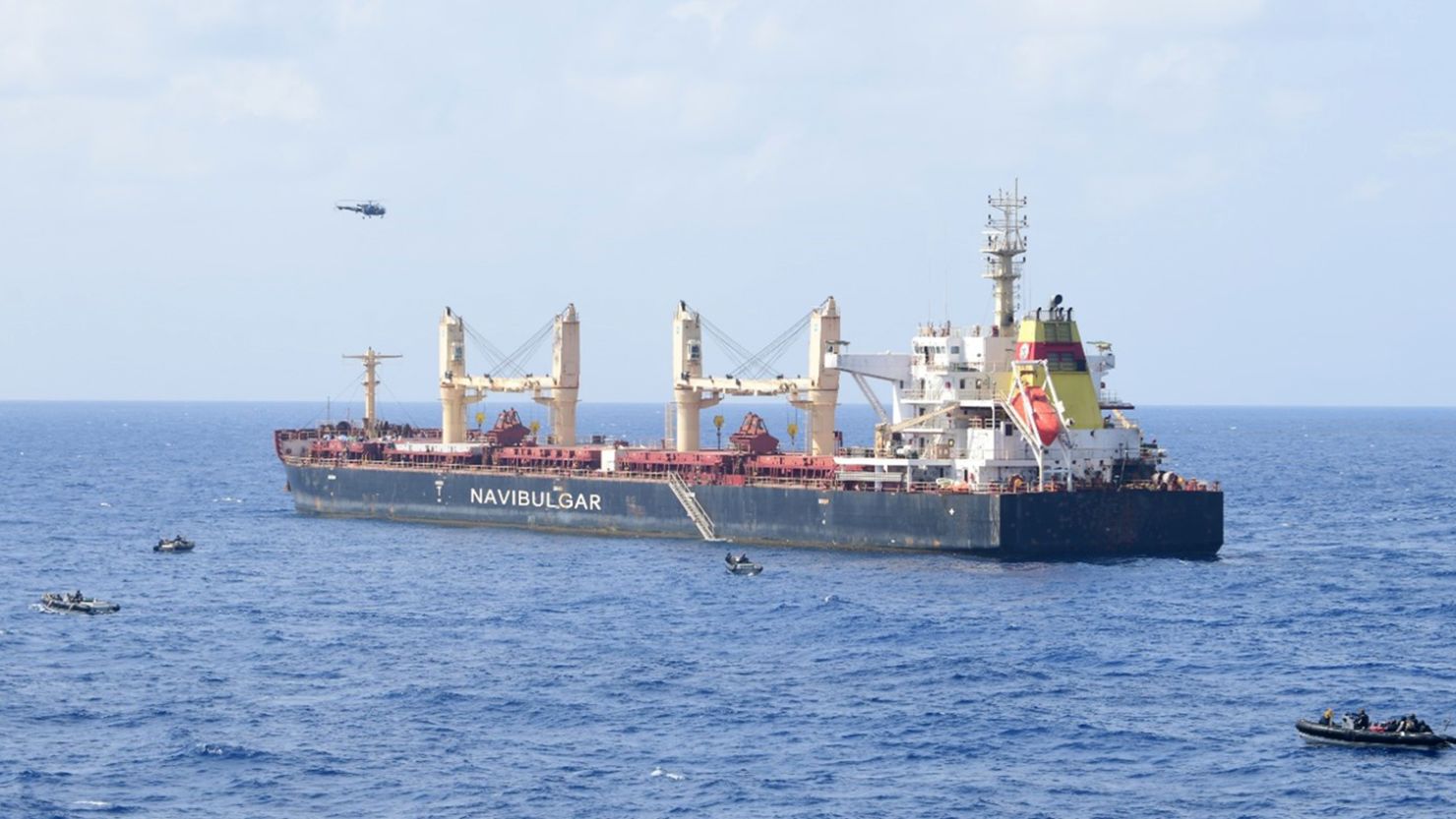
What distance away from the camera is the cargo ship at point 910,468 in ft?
295

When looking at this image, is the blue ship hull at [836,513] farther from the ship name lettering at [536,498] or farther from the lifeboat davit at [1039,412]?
the lifeboat davit at [1039,412]

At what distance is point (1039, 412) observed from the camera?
9031 centimetres

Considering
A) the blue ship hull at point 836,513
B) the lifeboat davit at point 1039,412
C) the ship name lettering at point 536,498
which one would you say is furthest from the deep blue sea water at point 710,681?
the ship name lettering at point 536,498

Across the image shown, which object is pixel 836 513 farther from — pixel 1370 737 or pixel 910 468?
pixel 1370 737

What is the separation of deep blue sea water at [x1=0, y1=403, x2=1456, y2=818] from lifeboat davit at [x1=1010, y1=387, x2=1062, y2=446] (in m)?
6.28

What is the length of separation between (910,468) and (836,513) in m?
4.30

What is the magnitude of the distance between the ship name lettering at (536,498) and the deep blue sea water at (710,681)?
7.51m

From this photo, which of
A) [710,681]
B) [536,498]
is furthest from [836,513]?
[710,681]

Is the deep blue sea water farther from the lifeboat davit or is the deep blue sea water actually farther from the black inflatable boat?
the lifeboat davit

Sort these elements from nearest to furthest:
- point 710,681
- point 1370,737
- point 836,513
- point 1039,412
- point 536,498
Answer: point 1370,737 → point 710,681 → point 1039,412 → point 836,513 → point 536,498

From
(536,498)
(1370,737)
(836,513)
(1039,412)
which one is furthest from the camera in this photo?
(536,498)

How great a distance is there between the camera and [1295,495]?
464 ft

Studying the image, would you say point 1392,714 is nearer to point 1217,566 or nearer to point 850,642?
point 850,642

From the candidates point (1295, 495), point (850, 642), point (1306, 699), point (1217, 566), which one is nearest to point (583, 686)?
point (850, 642)
